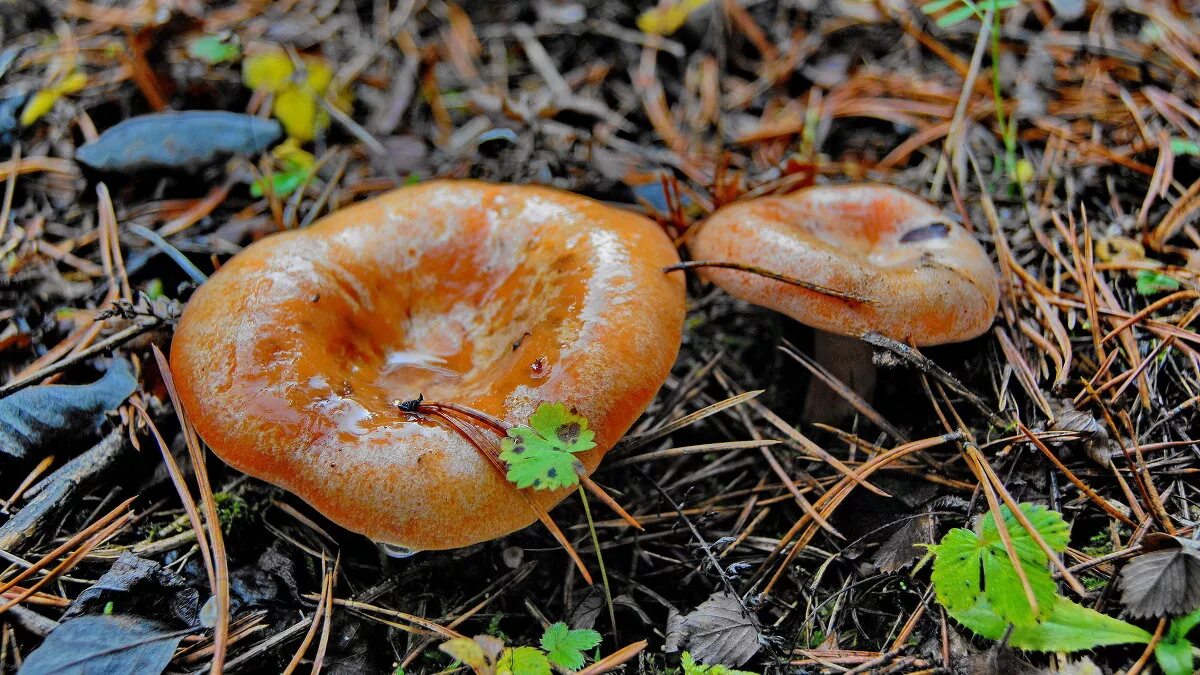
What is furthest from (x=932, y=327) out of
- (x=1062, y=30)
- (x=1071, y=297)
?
(x=1062, y=30)

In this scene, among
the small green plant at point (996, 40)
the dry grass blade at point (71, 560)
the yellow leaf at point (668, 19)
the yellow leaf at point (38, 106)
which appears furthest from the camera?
the yellow leaf at point (668, 19)

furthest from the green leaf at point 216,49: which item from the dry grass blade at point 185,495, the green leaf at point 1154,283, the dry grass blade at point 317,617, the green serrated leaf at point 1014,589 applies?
the green leaf at point 1154,283

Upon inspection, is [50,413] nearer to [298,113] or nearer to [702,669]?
[298,113]

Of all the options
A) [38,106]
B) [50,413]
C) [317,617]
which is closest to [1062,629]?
[317,617]

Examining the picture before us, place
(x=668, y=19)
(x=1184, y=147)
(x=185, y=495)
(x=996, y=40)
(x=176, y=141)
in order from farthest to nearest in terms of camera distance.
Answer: (x=668, y=19) → (x=176, y=141) → (x=1184, y=147) → (x=996, y=40) → (x=185, y=495)

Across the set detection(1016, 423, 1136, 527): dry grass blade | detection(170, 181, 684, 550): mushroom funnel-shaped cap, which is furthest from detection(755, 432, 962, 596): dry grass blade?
detection(170, 181, 684, 550): mushroom funnel-shaped cap

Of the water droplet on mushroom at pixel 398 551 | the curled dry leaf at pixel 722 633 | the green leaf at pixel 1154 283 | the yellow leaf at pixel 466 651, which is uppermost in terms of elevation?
the green leaf at pixel 1154 283

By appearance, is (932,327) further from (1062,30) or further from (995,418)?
(1062,30)

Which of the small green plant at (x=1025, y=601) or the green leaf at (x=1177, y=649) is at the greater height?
the small green plant at (x=1025, y=601)

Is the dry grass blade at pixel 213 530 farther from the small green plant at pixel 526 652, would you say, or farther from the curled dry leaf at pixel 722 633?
the curled dry leaf at pixel 722 633
